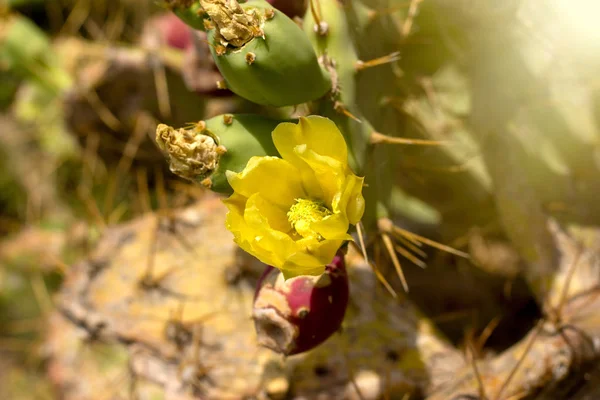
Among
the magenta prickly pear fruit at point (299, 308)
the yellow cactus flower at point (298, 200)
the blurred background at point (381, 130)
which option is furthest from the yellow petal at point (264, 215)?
the blurred background at point (381, 130)

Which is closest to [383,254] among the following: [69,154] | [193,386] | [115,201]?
[193,386]

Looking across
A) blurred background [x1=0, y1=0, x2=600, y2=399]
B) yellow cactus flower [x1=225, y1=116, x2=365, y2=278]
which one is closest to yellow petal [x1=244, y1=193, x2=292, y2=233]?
yellow cactus flower [x1=225, y1=116, x2=365, y2=278]

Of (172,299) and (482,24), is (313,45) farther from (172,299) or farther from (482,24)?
(172,299)

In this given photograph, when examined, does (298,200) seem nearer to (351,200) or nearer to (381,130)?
(351,200)

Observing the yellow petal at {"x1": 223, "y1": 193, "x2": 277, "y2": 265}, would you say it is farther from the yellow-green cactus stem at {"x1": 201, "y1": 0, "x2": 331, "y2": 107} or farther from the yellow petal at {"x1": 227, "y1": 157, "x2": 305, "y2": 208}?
the yellow-green cactus stem at {"x1": 201, "y1": 0, "x2": 331, "y2": 107}

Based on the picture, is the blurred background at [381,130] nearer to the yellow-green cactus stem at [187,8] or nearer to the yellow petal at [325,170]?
the yellow-green cactus stem at [187,8]
